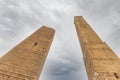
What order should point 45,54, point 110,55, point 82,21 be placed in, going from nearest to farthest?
point 110,55 < point 45,54 < point 82,21

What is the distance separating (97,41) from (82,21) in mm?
3547

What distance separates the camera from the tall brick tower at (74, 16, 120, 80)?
1031 cm

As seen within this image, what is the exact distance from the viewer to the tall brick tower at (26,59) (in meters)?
10.2

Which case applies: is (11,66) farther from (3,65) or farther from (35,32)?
(35,32)

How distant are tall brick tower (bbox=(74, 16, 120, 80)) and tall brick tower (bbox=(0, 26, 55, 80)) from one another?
109 inches

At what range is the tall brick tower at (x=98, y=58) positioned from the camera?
10314 mm

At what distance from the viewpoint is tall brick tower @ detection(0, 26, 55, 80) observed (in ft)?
33.6

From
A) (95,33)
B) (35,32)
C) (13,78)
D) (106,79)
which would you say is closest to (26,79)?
(13,78)

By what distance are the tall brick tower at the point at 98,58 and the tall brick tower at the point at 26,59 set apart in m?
2.77

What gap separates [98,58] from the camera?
11438mm

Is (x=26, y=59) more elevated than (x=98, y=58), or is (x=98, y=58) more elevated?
(x=26, y=59)

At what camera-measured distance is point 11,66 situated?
10.6 m

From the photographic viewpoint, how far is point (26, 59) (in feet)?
37.3

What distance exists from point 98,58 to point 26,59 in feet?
13.9
